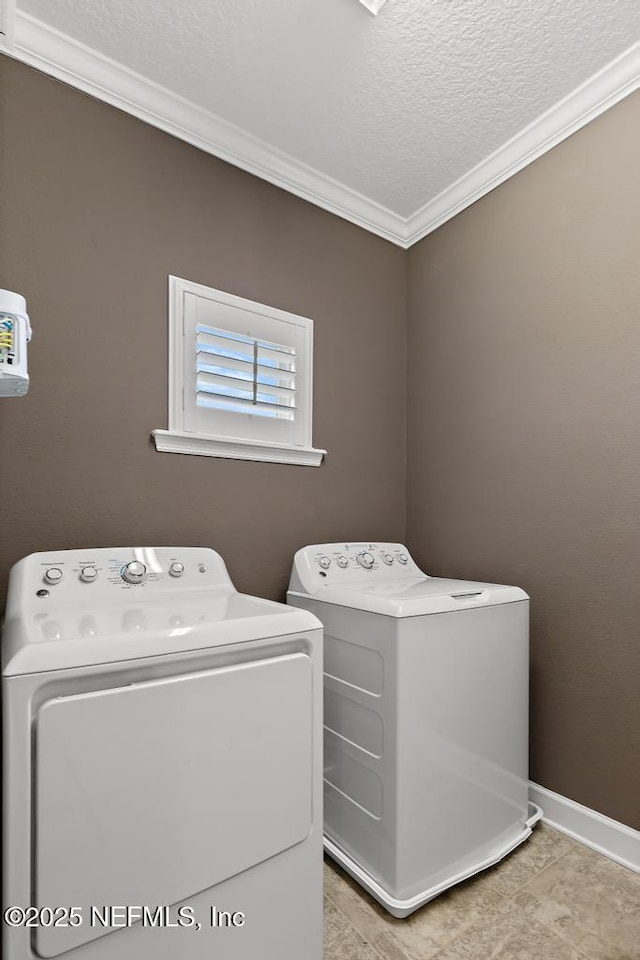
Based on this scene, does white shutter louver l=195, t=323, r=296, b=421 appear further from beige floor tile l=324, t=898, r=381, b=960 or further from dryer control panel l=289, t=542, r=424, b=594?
beige floor tile l=324, t=898, r=381, b=960

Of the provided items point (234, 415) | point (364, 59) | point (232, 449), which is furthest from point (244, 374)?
point (364, 59)

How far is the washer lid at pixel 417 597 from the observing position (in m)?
1.39

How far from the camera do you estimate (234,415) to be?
190cm

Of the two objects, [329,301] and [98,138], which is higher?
[98,138]

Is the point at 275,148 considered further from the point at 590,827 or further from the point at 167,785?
the point at 590,827

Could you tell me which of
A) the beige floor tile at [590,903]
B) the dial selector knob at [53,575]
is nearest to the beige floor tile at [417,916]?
the beige floor tile at [590,903]

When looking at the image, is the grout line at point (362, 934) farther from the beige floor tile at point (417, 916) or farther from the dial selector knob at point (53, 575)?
the dial selector knob at point (53, 575)

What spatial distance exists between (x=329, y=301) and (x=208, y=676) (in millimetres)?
1730

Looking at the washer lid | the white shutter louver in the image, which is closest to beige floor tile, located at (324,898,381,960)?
the washer lid

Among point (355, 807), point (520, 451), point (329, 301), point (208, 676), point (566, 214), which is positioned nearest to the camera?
point (208, 676)

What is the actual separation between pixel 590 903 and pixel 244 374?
1977 mm

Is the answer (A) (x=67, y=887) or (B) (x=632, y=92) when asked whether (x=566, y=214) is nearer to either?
(B) (x=632, y=92)

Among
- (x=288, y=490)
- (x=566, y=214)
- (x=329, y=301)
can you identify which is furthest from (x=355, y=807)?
(x=566, y=214)

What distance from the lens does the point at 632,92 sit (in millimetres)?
1615
